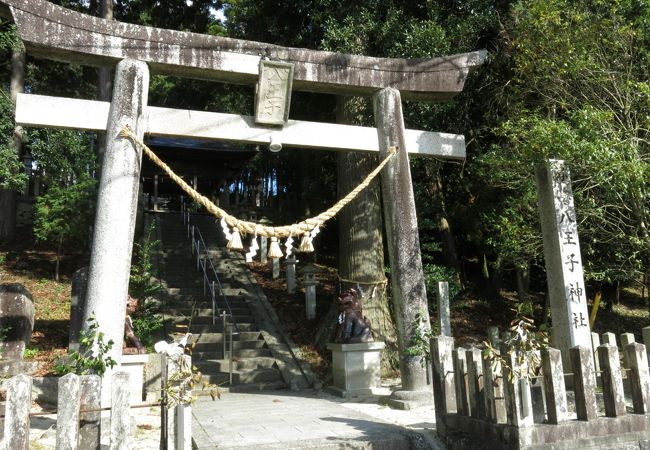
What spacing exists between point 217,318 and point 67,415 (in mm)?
7160

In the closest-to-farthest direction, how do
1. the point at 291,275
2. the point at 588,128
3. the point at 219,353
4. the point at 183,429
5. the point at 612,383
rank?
the point at 183,429, the point at 612,383, the point at 588,128, the point at 219,353, the point at 291,275

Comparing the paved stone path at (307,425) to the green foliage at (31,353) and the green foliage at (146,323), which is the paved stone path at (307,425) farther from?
the green foliage at (31,353)

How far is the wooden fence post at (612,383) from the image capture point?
4.47 metres

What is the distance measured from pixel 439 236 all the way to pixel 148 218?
8854 millimetres

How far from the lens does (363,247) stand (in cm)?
994

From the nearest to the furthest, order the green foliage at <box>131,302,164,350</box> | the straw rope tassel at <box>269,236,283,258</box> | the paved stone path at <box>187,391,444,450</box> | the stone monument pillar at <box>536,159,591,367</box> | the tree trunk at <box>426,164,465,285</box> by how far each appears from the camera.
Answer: the paved stone path at <box>187,391,444,450</box>
the straw rope tassel at <box>269,236,283,258</box>
the stone monument pillar at <box>536,159,591,367</box>
the green foliage at <box>131,302,164,350</box>
the tree trunk at <box>426,164,465,285</box>

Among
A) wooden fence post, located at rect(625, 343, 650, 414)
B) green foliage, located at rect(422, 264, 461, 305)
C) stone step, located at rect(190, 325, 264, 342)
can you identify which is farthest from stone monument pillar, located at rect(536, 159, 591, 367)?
stone step, located at rect(190, 325, 264, 342)

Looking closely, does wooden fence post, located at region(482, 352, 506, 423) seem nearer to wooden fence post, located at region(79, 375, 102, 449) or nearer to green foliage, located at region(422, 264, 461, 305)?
wooden fence post, located at region(79, 375, 102, 449)

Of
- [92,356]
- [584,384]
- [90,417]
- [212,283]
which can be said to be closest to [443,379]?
[584,384]

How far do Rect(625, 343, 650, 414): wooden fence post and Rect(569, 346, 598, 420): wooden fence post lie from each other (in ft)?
1.87

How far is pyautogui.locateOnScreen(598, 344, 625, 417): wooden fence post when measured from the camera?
447 cm

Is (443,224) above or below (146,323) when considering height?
above

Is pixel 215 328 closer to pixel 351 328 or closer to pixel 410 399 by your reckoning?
pixel 351 328

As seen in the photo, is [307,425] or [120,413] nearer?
[120,413]
